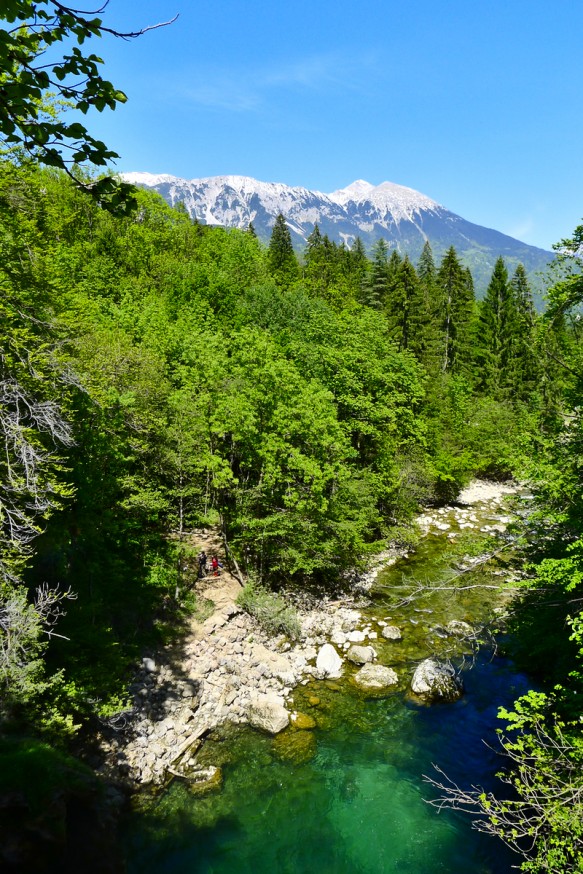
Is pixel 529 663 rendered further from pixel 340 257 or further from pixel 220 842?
pixel 340 257

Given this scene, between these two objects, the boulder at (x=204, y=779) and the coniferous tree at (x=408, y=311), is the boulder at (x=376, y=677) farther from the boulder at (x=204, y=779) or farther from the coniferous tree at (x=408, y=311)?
the coniferous tree at (x=408, y=311)

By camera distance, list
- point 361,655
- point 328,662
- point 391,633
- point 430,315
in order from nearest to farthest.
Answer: point 328,662 → point 361,655 → point 391,633 → point 430,315

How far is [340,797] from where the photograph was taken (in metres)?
11.9

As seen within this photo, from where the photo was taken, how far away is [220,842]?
1062 centimetres

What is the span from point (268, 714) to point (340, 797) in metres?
3.02

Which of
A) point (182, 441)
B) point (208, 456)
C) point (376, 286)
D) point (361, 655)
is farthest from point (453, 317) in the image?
point (361, 655)

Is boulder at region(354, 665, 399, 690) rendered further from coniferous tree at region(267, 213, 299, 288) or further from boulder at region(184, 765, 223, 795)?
coniferous tree at region(267, 213, 299, 288)

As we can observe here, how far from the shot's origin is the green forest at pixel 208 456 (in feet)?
30.5

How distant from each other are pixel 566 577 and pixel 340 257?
67.2 m

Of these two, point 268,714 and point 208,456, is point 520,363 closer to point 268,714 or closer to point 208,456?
point 208,456

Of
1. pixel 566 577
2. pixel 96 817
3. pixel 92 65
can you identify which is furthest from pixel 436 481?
pixel 92 65

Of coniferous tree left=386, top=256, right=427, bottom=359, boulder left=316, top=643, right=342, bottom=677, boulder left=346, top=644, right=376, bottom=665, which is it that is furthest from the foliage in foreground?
coniferous tree left=386, top=256, right=427, bottom=359

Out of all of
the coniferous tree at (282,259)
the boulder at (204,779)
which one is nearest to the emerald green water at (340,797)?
the boulder at (204,779)

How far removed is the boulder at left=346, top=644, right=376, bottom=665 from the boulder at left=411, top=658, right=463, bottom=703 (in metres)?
1.69
